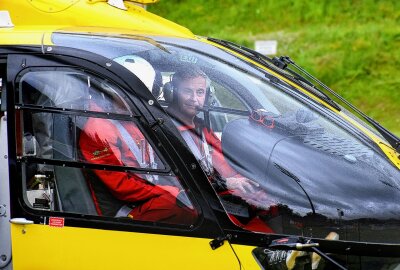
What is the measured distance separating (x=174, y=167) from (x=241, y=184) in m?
0.33

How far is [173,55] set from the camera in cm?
447

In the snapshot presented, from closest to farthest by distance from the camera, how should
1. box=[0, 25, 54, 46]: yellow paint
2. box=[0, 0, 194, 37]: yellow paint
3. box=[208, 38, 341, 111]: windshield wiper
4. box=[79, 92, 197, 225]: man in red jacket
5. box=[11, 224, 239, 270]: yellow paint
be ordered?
box=[11, 224, 239, 270]: yellow paint → box=[79, 92, 197, 225]: man in red jacket → box=[0, 25, 54, 46]: yellow paint → box=[208, 38, 341, 111]: windshield wiper → box=[0, 0, 194, 37]: yellow paint

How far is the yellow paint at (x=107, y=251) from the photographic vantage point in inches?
159

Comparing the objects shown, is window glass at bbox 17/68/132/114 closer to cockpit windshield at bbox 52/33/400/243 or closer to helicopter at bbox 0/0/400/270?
helicopter at bbox 0/0/400/270

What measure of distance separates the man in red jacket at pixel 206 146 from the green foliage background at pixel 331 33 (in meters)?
7.20

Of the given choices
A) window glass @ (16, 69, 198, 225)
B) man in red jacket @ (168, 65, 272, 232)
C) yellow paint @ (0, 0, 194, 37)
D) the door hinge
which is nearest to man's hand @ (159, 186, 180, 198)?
window glass @ (16, 69, 198, 225)

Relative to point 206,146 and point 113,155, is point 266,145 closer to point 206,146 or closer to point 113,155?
point 206,146

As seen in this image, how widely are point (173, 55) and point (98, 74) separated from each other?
45cm

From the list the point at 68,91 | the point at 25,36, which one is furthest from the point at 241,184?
the point at 25,36

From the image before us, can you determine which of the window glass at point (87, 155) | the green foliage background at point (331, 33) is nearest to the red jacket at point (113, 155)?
the window glass at point (87, 155)

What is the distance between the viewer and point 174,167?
162 inches

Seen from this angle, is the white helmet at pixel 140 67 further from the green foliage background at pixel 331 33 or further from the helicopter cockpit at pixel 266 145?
the green foliage background at pixel 331 33

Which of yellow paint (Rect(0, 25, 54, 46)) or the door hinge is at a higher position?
yellow paint (Rect(0, 25, 54, 46))

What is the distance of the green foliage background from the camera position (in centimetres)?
1209
